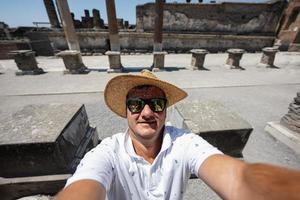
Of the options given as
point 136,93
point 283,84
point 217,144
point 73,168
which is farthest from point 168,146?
point 283,84

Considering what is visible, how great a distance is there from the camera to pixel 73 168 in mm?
2025

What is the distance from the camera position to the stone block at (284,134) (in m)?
2.98

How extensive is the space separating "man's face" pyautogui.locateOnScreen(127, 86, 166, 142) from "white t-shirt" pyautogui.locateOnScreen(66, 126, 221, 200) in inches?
5.5

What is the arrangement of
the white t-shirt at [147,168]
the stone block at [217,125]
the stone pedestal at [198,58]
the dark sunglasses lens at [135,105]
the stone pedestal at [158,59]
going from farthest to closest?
the stone pedestal at [198,58]
the stone pedestal at [158,59]
the stone block at [217,125]
the dark sunglasses lens at [135,105]
the white t-shirt at [147,168]

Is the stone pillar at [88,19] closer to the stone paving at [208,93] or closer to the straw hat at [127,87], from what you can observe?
the stone paving at [208,93]

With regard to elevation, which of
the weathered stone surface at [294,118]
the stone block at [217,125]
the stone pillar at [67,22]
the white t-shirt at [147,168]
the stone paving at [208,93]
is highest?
the stone pillar at [67,22]

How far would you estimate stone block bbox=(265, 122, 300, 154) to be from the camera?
117 inches

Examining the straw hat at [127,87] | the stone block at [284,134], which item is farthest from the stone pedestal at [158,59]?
the straw hat at [127,87]

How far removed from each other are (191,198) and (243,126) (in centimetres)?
128

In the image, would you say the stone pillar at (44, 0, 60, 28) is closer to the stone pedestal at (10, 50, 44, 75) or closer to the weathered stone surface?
the stone pedestal at (10, 50, 44, 75)

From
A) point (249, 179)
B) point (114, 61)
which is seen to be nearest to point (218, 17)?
point (114, 61)

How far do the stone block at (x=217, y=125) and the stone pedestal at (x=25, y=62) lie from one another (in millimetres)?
8355

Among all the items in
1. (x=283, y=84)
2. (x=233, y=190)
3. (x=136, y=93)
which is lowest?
(x=283, y=84)

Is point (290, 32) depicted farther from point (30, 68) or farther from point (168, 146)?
point (30, 68)
